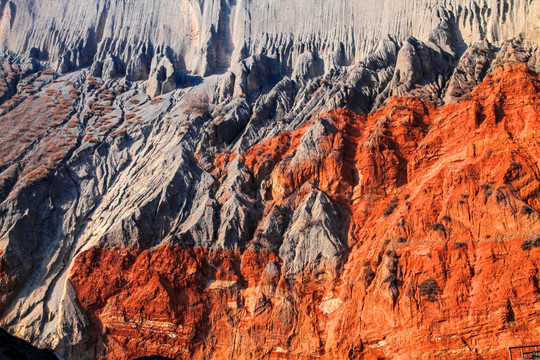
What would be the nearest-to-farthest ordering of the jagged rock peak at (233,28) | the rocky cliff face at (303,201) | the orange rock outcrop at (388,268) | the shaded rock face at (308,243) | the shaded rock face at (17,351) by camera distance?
the shaded rock face at (17,351) < the orange rock outcrop at (388,268) < the shaded rock face at (308,243) < the rocky cliff face at (303,201) < the jagged rock peak at (233,28)

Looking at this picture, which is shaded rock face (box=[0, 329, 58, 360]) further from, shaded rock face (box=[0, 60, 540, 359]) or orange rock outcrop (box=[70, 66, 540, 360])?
orange rock outcrop (box=[70, 66, 540, 360])

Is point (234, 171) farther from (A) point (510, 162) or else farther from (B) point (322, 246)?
(A) point (510, 162)

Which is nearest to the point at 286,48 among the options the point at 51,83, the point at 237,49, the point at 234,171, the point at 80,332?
the point at 237,49

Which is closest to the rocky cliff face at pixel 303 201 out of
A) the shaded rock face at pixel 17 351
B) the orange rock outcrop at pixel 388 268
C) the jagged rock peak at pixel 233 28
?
the orange rock outcrop at pixel 388 268

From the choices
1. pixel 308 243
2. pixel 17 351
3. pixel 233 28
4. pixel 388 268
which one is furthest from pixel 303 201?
pixel 233 28

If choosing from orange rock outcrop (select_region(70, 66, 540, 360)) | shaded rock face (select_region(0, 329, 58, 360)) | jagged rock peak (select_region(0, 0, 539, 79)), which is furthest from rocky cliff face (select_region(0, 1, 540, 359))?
shaded rock face (select_region(0, 329, 58, 360))

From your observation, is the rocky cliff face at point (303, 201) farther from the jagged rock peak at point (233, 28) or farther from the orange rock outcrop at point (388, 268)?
the jagged rock peak at point (233, 28)
